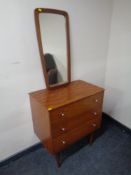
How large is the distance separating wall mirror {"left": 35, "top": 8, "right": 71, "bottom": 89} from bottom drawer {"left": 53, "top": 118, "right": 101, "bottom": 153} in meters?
0.56

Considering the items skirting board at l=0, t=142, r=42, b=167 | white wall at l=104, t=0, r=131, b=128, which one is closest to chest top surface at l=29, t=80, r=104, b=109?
white wall at l=104, t=0, r=131, b=128

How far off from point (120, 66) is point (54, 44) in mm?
1054

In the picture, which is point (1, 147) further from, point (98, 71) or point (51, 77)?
point (98, 71)

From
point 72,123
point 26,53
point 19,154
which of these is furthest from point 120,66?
point 19,154

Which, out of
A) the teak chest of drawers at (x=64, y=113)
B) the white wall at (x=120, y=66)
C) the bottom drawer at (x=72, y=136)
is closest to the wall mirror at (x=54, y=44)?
the teak chest of drawers at (x=64, y=113)

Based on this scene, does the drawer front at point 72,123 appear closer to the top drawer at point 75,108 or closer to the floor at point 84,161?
the top drawer at point 75,108

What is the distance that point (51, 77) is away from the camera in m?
1.71

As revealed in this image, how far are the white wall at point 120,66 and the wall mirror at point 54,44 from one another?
81 cm

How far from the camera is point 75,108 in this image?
59.2 inches

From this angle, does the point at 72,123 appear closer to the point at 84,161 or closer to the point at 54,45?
the point at 84,161

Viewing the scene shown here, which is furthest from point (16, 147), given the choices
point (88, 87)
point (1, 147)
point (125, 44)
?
point (125, 44)

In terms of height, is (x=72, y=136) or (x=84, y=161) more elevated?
(x=72, y=136)

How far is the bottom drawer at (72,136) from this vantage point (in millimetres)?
1509

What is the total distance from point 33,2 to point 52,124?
119 cm
